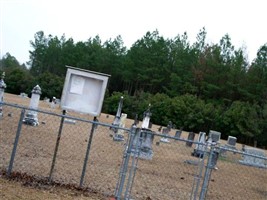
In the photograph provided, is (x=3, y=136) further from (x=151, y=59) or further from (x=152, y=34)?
(x=152, y=34)

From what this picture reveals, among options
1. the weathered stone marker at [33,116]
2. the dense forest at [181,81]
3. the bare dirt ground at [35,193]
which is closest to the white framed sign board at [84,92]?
the bare dirt ground at [35,193]

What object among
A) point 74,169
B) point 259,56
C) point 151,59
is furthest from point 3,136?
point 151,59

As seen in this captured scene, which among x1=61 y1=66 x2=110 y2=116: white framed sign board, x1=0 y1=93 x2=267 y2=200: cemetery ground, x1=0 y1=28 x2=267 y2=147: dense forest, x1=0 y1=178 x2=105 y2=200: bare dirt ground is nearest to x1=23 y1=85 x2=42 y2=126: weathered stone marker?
x1=0 y1=93 x2=267 y2=200: cemetery ground

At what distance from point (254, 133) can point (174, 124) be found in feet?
30.7

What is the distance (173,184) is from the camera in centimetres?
1002

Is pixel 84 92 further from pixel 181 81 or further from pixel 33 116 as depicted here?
pixel 181 81

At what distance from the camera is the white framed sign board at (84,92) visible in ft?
24.3

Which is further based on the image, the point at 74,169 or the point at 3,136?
the point at 3,136

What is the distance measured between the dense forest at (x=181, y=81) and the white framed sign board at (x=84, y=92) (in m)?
32.5

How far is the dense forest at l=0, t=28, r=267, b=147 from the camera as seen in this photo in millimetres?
42094

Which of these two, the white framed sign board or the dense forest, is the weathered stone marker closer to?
the white framed sign board

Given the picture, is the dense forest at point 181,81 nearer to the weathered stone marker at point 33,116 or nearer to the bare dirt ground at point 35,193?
the weathered stone marker at point 33,116

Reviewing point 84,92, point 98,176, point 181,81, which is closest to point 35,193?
point 84,92

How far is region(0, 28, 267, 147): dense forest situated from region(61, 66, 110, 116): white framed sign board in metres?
32.5
